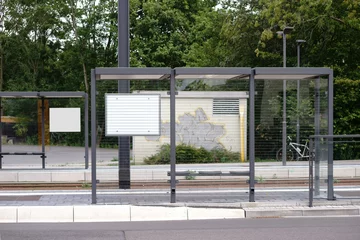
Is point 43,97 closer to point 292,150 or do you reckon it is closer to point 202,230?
point 292,150

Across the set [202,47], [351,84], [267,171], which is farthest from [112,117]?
[202,47]

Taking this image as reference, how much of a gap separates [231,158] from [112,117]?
2730 millimetres

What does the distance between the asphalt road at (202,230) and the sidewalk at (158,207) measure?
0.35 metres

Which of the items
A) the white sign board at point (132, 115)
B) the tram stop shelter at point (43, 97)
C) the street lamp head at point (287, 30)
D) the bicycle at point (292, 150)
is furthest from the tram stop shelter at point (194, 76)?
the street lamp head at point (287, 30)

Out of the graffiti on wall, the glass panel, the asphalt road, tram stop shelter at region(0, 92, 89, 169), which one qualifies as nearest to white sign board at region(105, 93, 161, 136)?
the graffiti on wall

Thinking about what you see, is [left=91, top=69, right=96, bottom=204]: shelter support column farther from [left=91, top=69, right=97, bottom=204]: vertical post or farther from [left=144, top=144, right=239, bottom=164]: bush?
[left=144, top=144, right=239, bottom=164]: bush

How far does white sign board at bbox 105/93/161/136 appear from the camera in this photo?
11.3 meters

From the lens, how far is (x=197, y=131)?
1207 cm

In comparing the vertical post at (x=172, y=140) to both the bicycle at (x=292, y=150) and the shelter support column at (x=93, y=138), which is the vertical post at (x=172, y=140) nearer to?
the shelter support column at (x=93, y=138)

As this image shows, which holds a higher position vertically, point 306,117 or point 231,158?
point 306,117

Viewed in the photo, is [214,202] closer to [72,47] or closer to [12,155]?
[12,155]

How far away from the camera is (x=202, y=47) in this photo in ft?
124

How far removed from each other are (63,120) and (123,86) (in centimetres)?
624

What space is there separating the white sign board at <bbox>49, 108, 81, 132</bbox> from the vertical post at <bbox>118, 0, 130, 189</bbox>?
5098mm
